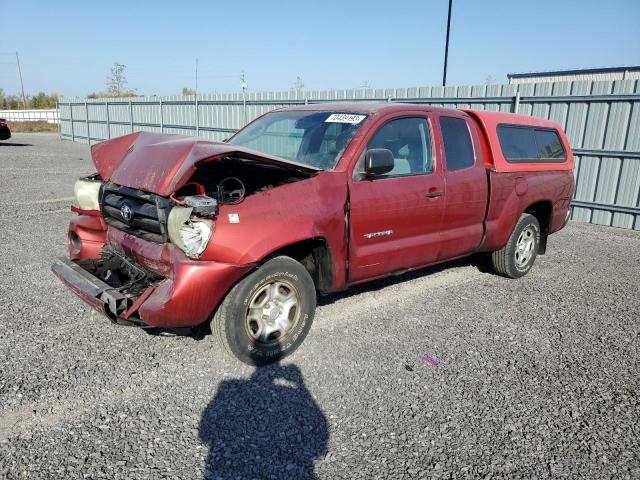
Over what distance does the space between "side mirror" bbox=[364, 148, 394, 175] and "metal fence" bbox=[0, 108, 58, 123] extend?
6327cm

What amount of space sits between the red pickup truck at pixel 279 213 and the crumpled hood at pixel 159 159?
12mm

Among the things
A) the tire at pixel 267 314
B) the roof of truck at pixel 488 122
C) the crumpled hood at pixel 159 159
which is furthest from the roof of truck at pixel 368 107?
the tire at pixel 267 314

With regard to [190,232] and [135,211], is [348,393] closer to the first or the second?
[190,232]

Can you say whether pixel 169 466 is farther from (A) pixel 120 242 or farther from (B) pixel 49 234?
(B) pixel 49 234

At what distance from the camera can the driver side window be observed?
4285mm

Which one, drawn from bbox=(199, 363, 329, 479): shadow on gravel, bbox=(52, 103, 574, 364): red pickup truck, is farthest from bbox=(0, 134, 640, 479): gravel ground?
bbox=(52, 103, 574, 364): red pickup truck

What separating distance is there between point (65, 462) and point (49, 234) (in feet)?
18.1

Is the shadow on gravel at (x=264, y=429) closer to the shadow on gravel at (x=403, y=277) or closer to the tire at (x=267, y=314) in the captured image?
the tire at (x=267, y=314)

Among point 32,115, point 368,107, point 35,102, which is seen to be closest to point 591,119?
point 368,107

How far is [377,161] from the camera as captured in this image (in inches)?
151

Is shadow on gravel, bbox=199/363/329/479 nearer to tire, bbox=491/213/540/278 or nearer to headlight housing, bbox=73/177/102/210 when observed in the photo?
headlight housing, bbox=73/177/102/210

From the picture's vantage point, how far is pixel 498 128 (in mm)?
5469

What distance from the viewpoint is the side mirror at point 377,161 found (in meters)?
3.84

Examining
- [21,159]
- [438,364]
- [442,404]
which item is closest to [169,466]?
[442,404]
